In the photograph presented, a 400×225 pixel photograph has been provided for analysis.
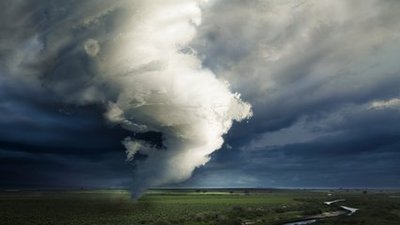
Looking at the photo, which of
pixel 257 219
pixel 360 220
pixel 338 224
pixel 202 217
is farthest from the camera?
pixel 257 219

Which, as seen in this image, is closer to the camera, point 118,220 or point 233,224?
point 233,224

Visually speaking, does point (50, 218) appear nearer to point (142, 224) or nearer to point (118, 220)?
point (118, 220)

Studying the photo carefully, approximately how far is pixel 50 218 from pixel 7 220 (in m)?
10.5

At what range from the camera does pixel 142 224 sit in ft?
316

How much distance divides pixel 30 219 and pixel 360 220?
82.0 metres

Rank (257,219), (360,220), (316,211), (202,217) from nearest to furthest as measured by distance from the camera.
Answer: (360,220) → (202,217) → (257,219) → (316,211)

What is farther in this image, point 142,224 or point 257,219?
point 257,219

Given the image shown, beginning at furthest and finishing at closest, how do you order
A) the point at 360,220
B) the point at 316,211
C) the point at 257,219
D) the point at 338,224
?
the point at 316,211
the point at 257,219
the point at 360,220
the point at 338,224

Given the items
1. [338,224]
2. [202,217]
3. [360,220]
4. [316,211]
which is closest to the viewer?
[338,224]

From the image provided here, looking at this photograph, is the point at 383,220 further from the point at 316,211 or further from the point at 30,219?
the point at 30,219

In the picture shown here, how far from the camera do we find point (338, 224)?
A: 308ft

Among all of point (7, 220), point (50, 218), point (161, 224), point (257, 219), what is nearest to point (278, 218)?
point (257, 219)

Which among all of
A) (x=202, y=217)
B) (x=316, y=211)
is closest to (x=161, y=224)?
(x=202, y=217)

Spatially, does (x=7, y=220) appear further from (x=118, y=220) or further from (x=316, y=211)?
(x=316, y=211)
